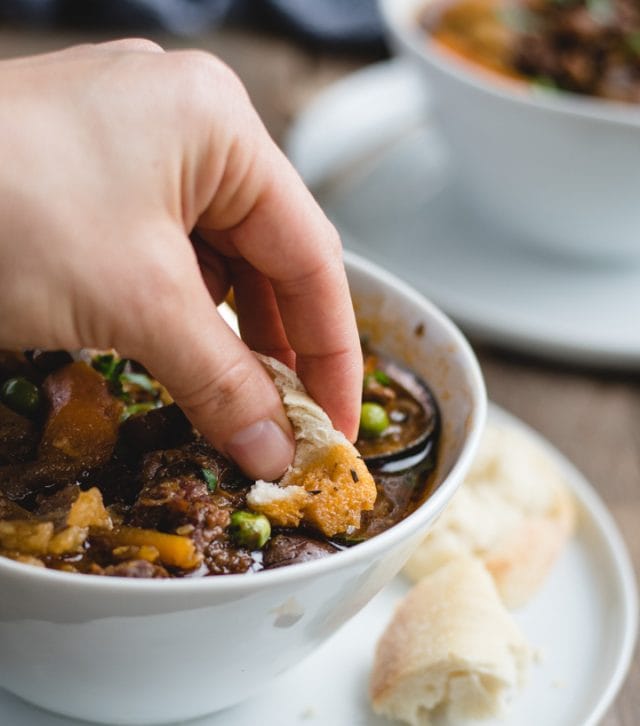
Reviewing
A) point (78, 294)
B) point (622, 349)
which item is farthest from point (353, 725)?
point (622, 349)

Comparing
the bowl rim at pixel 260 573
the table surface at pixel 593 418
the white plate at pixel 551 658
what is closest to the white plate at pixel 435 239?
the table surface at pixel 593 418

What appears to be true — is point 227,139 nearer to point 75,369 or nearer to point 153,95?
point 153,95

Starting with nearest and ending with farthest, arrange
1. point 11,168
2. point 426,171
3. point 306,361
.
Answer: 1. point 11,168
2. point 306,361
3. point 426,171

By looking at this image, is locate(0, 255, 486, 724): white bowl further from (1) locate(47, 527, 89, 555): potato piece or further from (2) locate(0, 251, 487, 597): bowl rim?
(1) locate(47, 527, 89, 555): potato piece

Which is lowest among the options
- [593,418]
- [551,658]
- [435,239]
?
[593,418]

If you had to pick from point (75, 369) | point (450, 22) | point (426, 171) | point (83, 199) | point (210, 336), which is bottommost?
point (426, 171)

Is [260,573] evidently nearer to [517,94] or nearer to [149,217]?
[149,217]

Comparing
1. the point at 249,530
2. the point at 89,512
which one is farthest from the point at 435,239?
the point at 89,512

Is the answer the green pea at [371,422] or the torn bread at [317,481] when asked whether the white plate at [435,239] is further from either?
the torn bread at [317,481]
